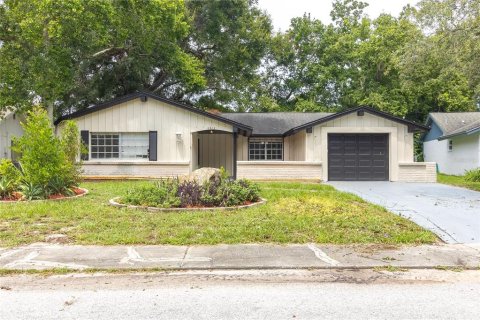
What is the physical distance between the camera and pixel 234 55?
2589 cm

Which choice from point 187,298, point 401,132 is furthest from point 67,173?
point 401,132

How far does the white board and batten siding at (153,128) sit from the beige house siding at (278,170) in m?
2.02

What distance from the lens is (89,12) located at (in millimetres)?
15719

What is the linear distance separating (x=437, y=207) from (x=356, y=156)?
770 cm

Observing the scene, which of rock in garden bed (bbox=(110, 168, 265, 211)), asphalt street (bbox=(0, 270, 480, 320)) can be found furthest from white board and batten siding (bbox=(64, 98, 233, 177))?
asphalt street (bbox=(0, 270, 480, 320))

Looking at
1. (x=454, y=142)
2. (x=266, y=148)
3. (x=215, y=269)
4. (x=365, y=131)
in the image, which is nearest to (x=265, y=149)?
(x=266, y=148)

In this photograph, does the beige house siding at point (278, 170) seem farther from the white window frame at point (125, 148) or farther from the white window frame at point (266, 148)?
the white window frame at point (125, 148)

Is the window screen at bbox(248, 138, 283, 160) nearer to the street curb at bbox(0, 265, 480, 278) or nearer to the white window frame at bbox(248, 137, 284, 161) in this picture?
the white window frame at bbox(248, 137, 284, 161)

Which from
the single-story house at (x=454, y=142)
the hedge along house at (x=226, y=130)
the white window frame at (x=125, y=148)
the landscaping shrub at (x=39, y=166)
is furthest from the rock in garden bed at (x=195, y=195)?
the single-story house at (x=454, y=142)

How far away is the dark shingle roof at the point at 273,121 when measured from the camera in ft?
64.3

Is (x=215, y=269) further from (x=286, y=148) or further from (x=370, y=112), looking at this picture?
(x=286, y=148)

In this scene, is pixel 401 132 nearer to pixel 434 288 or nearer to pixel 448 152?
pixel 448 152

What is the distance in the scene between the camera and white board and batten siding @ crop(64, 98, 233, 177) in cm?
1627

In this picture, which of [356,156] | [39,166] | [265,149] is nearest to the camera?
[39,166]
